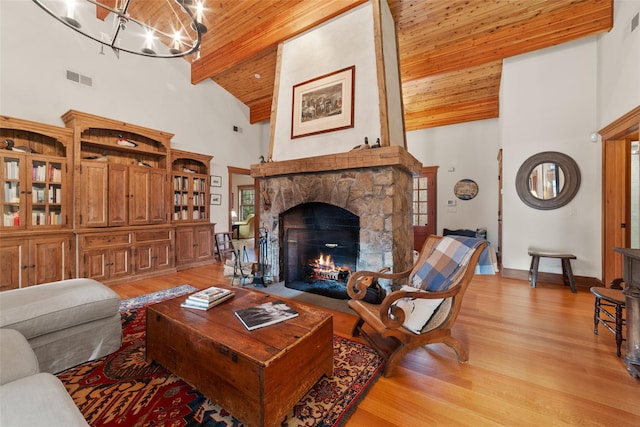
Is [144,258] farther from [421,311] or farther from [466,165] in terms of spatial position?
[466,165]

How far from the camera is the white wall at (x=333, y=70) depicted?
305 centimetres

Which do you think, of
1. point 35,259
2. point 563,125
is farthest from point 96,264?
point 563,125

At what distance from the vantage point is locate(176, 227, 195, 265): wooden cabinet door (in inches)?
184

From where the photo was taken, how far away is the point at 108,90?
4.18 meters

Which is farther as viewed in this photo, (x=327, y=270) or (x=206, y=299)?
(x=327, y=270)

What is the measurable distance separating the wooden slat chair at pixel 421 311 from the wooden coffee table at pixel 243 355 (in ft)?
1.38

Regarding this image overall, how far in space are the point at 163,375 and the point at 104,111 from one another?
4416mm

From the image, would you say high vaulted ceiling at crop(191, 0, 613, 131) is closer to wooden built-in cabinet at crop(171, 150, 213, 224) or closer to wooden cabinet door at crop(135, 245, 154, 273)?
wooden built-in cabinet at crop(171, 150, 213, 224)

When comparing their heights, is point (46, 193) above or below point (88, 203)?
above

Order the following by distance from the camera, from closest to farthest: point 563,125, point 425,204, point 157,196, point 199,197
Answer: point 563,125, point 157,196, point 199,197, point 425,204

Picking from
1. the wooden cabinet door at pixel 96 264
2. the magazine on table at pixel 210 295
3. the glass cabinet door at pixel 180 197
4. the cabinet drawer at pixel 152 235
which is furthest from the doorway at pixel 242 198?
the magazine on table at pixel 210 295

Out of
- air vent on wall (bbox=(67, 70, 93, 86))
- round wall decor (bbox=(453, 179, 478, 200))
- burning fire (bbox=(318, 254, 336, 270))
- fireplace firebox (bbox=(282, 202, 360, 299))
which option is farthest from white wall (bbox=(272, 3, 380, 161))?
round wall decor (bbox=(453, 179, 478, 200))

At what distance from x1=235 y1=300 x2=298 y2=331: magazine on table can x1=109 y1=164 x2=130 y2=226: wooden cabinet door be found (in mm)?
3397

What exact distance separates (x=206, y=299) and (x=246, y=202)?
9129 millimetres
